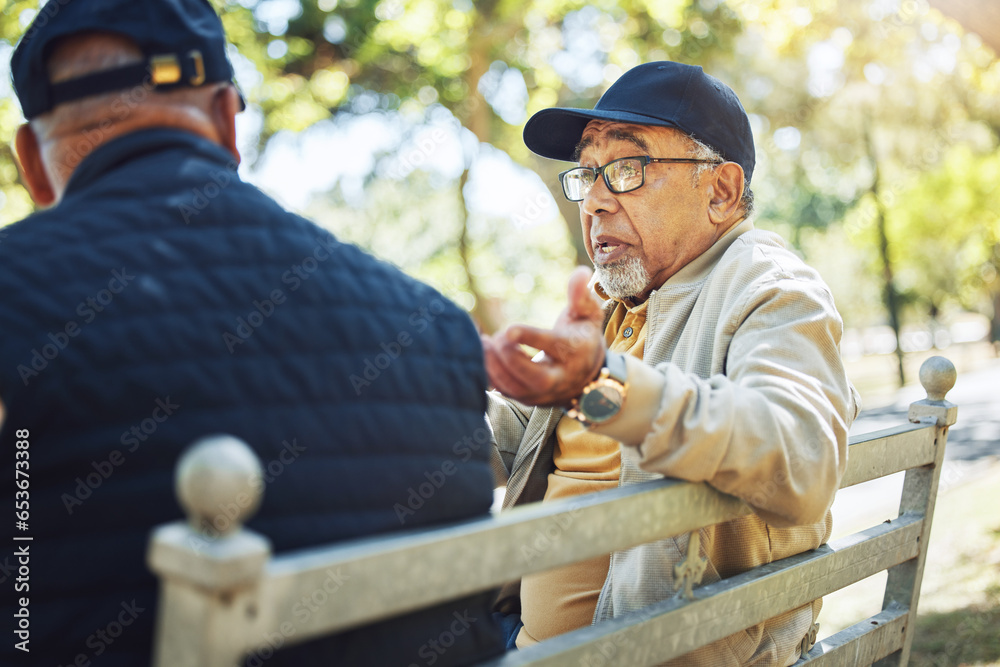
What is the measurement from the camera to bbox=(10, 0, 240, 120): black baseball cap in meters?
1.34

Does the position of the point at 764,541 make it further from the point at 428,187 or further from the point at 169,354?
the point at 428,187

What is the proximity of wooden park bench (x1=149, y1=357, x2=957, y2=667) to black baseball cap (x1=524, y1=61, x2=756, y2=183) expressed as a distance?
3.12 feet

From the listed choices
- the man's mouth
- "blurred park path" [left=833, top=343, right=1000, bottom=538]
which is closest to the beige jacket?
the man's mouth

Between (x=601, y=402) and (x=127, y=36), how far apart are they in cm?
104

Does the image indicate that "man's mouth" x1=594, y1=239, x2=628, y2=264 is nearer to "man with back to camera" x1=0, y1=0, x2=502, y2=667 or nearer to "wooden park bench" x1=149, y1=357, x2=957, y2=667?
"wooden park bench" x1=149, y1=357, x2=957, y2=667

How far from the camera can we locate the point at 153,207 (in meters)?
1.23

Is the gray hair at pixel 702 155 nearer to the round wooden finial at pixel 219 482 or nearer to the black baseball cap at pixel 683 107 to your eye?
the black baseball cap at pixel 683 107

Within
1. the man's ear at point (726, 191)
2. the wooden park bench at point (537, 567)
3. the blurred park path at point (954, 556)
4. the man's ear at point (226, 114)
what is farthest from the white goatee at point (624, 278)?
the blurred park path at point (954, 556)

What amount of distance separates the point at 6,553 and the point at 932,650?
13.9 feet

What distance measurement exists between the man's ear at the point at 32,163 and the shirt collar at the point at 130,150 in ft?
0.55

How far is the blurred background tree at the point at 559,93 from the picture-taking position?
1046 cm

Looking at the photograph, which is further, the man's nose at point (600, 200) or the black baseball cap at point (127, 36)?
the man's nose at point (600, 200)

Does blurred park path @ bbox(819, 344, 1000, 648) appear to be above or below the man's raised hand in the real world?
below

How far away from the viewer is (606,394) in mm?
1584
